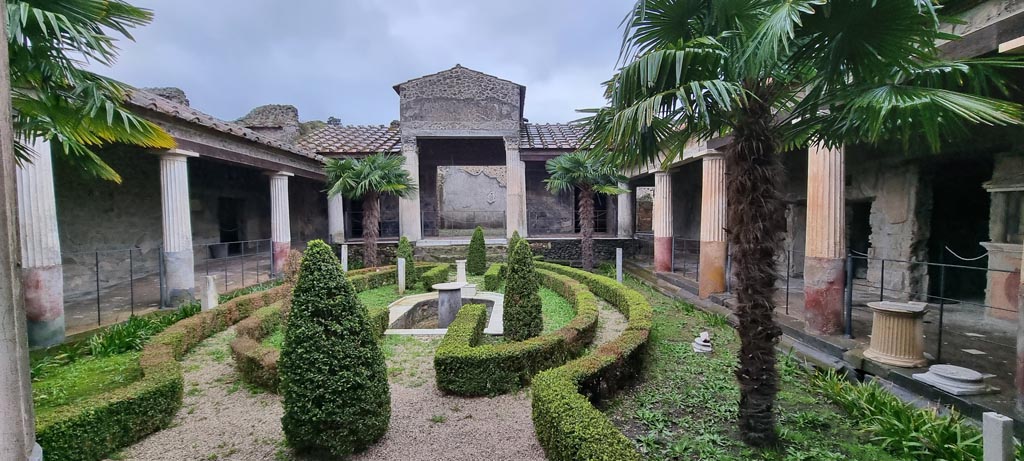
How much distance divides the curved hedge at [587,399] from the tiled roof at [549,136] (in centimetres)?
1075

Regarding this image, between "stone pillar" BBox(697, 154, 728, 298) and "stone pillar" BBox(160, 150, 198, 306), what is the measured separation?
37.8ft

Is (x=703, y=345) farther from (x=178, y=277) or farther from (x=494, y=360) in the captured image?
(x=178, y=277)

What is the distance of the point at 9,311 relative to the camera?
224 centimetres

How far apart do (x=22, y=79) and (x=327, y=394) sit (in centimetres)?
394

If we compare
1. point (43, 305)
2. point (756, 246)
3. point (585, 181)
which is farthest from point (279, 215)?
point (756, 246)

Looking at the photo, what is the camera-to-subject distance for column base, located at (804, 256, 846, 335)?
6262 mm

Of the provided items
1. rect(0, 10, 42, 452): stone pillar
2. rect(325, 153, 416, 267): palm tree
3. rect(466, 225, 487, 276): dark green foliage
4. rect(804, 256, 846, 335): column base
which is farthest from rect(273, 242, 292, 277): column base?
rect(804, 256, 846, 335): column base

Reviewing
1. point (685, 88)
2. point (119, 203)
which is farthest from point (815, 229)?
point (119, 203)

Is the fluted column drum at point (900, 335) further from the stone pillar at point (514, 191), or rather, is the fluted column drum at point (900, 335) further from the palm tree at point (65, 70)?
the stone pillar at point (514, 191)

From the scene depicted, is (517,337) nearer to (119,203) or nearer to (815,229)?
(815,229)

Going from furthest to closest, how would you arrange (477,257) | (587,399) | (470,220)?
(470,220)
(477,257)
(587,399)

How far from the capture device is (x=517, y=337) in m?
6.54

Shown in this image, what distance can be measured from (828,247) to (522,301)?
4.67 m

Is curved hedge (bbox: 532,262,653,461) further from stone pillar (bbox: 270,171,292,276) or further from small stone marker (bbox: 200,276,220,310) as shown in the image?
stone pillar (bbox: 270,171,292,276)
